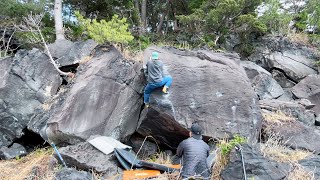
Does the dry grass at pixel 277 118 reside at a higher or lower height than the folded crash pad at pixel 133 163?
lower

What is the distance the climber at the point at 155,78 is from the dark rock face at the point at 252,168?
2645 mm

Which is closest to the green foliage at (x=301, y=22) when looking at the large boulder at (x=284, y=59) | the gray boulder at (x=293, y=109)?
Result: the large boulder at (x=284, y=59)

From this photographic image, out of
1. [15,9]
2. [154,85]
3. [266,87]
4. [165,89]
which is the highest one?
[15,9]

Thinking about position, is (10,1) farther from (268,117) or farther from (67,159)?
(268,117)

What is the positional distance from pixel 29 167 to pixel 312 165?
6.32 meters

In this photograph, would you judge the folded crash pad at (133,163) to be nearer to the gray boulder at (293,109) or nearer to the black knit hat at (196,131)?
the black knit hat at (196,131)

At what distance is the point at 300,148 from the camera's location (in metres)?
8.94

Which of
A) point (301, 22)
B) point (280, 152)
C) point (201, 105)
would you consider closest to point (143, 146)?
point (201, 105)

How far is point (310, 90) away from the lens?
41.0 ft

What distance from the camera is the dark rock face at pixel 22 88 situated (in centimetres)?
1002

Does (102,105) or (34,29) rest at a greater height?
(34,29)

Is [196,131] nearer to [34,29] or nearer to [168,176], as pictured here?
[168,176]

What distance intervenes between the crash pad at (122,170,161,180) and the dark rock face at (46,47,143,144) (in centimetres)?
199

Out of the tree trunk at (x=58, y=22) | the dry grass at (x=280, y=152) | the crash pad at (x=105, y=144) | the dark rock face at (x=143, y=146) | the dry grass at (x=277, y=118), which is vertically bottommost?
the dark rock face at (x=143, y=146)
